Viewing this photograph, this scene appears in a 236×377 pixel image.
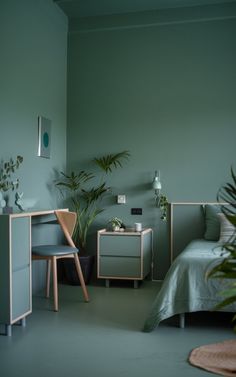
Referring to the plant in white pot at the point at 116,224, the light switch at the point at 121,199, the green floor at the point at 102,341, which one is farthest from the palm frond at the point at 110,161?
the green floor at the point at 102,341

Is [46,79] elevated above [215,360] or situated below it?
above

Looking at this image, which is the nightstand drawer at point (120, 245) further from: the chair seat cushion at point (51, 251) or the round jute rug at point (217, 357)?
the round jute rug at point (217, 357)

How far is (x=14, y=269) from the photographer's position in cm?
313

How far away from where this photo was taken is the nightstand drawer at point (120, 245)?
15.1 feet

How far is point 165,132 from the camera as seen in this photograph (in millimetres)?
5035

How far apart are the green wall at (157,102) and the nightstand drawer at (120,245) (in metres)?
0.53

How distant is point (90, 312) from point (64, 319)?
0.29 m

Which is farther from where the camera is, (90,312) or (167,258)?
(167,258)

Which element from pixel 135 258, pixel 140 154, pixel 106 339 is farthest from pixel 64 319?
A: pixel 140 154

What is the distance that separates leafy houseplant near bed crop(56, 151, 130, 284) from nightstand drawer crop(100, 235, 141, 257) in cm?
44

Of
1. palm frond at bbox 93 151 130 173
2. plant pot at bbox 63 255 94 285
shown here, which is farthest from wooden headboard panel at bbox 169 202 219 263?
plant pot at bbox 63 255 94 285

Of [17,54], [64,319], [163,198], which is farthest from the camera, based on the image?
Result: [163,198]

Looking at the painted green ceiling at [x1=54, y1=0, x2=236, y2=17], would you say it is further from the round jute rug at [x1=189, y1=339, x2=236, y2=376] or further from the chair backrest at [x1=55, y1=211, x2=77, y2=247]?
the round jute rug at [x1=189, y1=339, x2=236, y2=376]

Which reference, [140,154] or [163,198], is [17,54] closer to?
[140,154]
